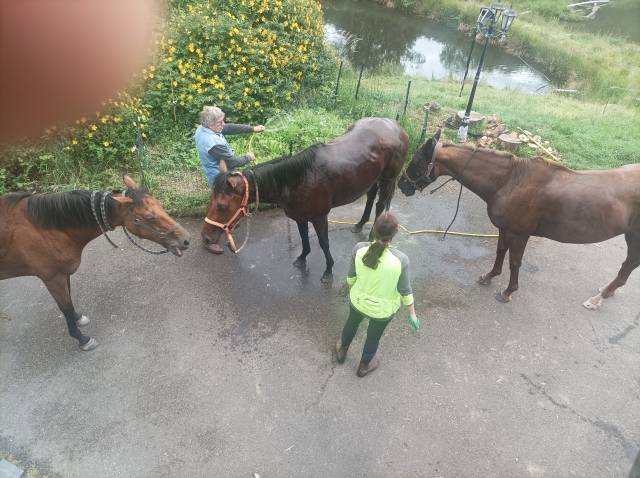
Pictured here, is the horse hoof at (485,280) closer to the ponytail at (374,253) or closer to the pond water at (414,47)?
the ponytail at (374,253)

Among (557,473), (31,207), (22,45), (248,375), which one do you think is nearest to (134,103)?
(22,45)

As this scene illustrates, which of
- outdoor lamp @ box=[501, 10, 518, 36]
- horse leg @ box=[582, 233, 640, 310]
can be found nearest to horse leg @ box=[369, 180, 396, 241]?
horse leg @ box=[582, 233, 640, 310]

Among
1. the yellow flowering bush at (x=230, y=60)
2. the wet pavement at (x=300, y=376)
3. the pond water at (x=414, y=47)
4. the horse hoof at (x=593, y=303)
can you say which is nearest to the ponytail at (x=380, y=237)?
the wet pavement at (x=300, y=376)

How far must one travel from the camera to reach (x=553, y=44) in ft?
63.6

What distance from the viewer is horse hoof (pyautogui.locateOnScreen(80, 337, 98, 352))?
4184 millimetres

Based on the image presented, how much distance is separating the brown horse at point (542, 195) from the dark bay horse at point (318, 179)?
0.67 metres

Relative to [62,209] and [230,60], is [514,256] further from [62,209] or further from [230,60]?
[230,60]

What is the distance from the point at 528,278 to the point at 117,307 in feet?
17.3

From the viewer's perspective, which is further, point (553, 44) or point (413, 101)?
point (553, 44)

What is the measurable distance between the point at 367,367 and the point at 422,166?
2505mm

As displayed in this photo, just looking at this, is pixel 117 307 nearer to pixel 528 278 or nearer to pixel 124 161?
pixel 124 161

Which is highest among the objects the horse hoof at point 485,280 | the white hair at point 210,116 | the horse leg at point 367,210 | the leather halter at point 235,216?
the white hair at point 210,116

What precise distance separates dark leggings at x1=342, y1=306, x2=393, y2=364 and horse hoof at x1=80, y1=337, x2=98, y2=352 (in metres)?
2.60

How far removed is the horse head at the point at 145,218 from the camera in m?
3.65
